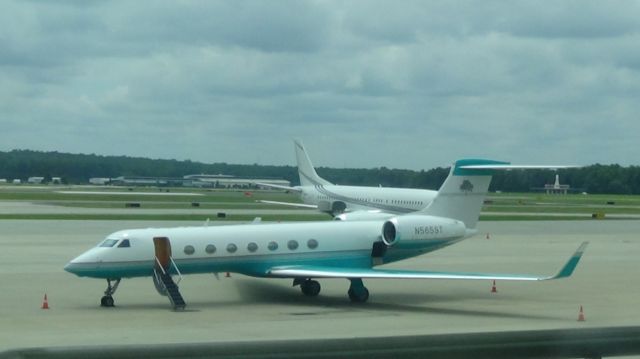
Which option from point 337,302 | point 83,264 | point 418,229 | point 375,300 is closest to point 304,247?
point 337,302

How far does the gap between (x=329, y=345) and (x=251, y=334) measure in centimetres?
1377

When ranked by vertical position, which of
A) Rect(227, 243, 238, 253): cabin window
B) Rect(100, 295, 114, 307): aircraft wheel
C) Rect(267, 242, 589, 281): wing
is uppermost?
Rect(227, 243, 238, 253): cabin window

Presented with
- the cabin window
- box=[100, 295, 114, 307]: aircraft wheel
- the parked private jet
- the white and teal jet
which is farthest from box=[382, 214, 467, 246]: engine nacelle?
the parked private jet

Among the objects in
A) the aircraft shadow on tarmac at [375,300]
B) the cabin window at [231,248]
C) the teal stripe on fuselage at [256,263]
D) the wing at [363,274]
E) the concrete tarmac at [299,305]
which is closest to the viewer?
the concrete tarmac at [299,305]

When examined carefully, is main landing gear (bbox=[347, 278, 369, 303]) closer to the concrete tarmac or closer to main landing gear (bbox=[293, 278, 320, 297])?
the concrete tarmac

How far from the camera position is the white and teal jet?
88.5ft

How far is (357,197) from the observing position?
63.4 m

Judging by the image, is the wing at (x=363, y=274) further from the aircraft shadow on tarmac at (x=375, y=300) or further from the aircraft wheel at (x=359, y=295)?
the aircraft shadow on tarmac at (x=375, y=300)

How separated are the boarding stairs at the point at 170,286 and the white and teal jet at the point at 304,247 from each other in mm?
27

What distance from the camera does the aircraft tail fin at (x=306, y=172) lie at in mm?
72562

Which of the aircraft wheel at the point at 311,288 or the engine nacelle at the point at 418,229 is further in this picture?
the engine nacelle at the point at 418,229

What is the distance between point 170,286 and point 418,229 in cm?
769

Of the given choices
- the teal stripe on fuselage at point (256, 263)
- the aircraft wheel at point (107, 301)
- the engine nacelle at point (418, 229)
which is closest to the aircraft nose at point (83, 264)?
the teal stripe on fuselage at point (256, 263)

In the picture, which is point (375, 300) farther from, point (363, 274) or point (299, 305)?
point (299, 305)
